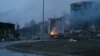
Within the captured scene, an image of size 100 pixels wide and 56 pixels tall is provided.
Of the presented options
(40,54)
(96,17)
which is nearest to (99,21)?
(96,17)

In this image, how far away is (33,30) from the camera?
11762 centimetres

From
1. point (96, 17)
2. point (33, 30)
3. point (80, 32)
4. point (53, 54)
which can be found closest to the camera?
point (53, 54)

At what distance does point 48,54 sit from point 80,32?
30727 millimetres

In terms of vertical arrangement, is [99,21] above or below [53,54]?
above

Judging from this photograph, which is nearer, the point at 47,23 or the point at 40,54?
the point at 40,54

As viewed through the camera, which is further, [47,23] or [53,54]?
[47,23]

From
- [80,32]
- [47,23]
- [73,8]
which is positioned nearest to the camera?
[73,8]

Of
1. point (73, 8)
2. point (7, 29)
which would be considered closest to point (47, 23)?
point (7, 29)

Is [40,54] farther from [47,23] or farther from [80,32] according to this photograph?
[47,23]

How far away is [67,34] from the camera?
61656mm

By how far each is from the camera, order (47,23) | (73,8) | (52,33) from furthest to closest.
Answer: (47,23), (52,33), (73,8)

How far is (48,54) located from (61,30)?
48134 millimetres

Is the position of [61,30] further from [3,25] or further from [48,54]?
[48,54]

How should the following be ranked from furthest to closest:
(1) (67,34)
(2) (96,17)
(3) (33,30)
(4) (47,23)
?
(3) (33,30), (4) (47,23), (1) (67,34), (2) (96,17)
